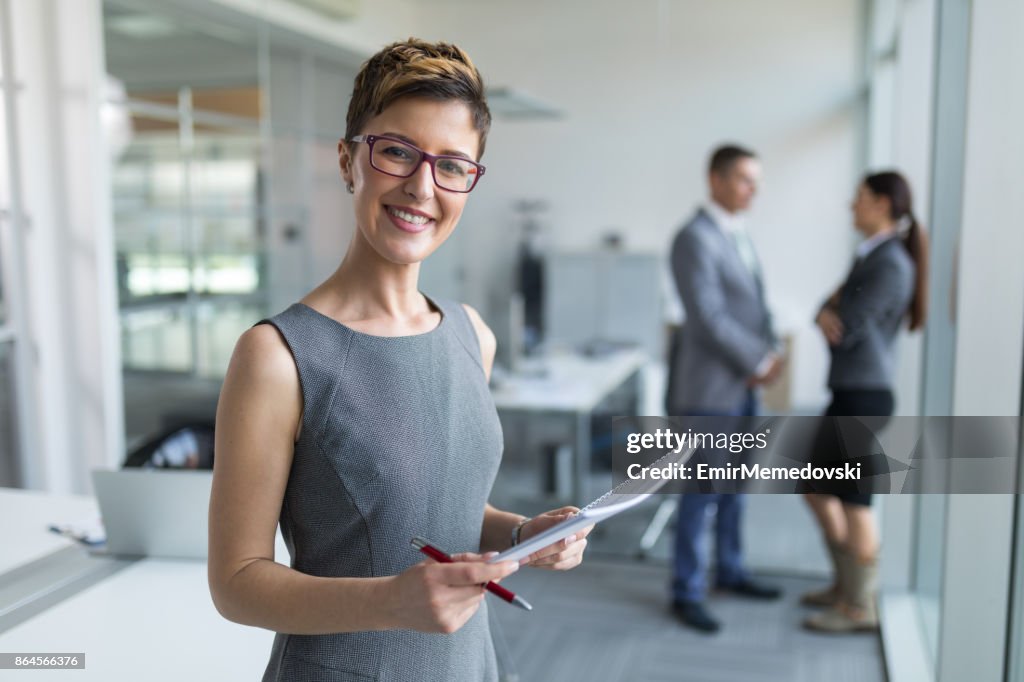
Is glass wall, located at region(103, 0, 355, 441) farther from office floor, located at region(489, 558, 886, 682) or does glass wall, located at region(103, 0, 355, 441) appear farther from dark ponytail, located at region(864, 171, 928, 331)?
dark ponytail, located at region(864, 171, 928, 331)

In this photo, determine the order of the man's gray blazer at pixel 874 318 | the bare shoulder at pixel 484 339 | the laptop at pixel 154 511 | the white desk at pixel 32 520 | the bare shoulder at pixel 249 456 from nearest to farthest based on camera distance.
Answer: the bare shoulder at pixel 249 456, the bare shoulder at pixel 484 339, the laptop at pixel 154 511, the white desk at pixel 32 520, the man's gray blazer at pixel 874 318

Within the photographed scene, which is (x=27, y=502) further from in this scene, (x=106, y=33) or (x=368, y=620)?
(x=106, y=33)

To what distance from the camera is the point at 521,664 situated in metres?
3.25

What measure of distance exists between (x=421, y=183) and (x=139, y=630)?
1080 mm

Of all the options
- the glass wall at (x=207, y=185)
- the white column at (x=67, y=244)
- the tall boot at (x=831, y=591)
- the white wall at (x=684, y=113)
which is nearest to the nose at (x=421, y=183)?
the glass wall at (x=207, y=185)

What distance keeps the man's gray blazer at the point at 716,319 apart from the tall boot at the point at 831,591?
0.68 metres

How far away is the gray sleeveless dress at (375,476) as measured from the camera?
3.57 ft

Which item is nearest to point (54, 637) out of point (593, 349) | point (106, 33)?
point (106, 33)

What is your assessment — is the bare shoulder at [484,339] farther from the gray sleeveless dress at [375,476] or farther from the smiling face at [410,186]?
the smiling face at [410,186]

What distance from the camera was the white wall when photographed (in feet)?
17.5

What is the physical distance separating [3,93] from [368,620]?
2519mm

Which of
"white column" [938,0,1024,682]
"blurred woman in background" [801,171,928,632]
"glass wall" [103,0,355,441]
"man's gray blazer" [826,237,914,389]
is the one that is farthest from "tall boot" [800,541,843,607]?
"glass wall" [103,0,355,441]

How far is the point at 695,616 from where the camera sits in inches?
140

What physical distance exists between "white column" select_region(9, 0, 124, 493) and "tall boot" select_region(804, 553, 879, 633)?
277 centimetres
